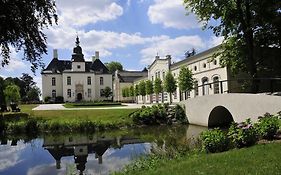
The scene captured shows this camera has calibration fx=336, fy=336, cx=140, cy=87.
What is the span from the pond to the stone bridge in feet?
10.3

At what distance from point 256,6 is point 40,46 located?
14.0 m

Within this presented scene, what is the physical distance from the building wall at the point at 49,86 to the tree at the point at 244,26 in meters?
51.0

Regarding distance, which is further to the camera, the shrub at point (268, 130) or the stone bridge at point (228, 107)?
the stone bridge at point (228, 107)

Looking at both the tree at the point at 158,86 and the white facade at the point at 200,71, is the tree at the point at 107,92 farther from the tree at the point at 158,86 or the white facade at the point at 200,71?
the tree at the point at 158,86

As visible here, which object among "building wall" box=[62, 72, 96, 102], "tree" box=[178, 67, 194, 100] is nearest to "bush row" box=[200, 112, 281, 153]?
"tree" box=[178, 67, 194, 100]

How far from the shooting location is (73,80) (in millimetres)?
67250

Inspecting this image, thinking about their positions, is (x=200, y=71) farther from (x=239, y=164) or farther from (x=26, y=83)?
(x=26, y=83)

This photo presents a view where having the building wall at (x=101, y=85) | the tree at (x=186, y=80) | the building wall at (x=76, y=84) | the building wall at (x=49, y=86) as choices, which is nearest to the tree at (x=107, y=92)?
the building wall at (x=101, y=85)

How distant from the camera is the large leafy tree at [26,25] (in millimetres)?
8148

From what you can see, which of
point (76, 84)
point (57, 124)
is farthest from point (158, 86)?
point (76, 84)

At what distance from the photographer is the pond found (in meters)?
11.5

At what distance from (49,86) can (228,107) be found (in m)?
54.3

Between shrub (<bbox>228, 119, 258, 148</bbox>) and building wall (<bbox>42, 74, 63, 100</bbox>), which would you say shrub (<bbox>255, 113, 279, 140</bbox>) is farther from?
building wall (<bbox>42, 74, 63, 100</bbox>)

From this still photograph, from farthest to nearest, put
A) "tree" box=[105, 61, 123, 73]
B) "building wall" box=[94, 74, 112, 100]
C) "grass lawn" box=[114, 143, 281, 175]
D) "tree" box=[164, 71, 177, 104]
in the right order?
1. "tree" box=[105, 61, 123, 73]
2. "building wall" box=[94, 74, 112, 100]
3. "tree" box=[164, 71, 177, 104]
4. "grass lawn" box=[114, 143, 281, 175]
